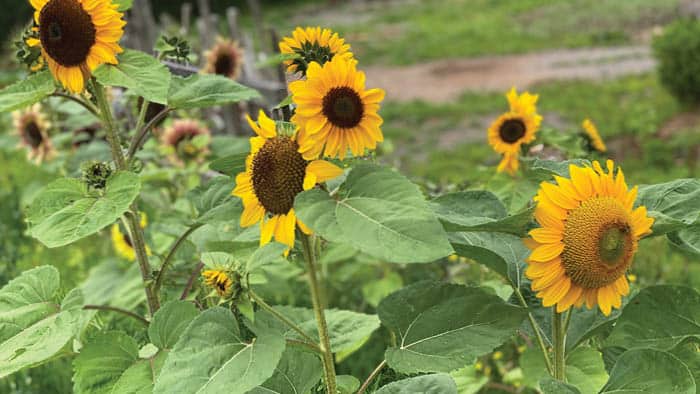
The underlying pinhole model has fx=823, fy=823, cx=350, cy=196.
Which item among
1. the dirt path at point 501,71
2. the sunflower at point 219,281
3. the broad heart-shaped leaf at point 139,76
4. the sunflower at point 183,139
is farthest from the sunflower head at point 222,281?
the dirt path at point 501,71

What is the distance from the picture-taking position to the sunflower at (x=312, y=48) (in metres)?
1.16

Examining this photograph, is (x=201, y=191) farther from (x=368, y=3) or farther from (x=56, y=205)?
(x=368, y=3)

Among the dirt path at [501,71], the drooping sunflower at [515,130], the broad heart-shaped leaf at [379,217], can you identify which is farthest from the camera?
the dirt path at [501,71]

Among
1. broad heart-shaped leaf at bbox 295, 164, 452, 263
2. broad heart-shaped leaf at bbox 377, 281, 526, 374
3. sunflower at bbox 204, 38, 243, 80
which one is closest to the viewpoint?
broad heart-shaped leaf at bbox 295, 164, 452, 263

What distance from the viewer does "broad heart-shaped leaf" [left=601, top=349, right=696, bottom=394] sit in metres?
1.13

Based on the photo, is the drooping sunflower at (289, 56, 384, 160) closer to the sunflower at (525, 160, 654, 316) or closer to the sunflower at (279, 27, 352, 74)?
the sunflower at (279, 27, 352, 74)

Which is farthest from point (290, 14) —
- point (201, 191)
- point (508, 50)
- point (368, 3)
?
point (201, 191)

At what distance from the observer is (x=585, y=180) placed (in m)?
1.11

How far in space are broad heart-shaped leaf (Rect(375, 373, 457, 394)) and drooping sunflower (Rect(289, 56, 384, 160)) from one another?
34cm

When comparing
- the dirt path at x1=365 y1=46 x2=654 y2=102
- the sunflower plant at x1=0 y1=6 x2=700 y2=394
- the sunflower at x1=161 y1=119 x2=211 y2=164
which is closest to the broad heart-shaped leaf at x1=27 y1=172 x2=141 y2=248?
the sunflower plant at x1=0 y1=6 x2=700 y2=394

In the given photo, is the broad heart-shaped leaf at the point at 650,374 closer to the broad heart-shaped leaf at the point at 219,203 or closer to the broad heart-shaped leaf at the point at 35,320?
the broad heart-shaped leaf at the point at 219,203

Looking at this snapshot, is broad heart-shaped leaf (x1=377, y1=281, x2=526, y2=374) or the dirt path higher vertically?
broad heart-shaped leaf (x1=377, y1=281, x2=526, y2=374)

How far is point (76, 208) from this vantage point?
1.37 metres

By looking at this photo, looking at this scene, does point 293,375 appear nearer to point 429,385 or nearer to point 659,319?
point 429,385
